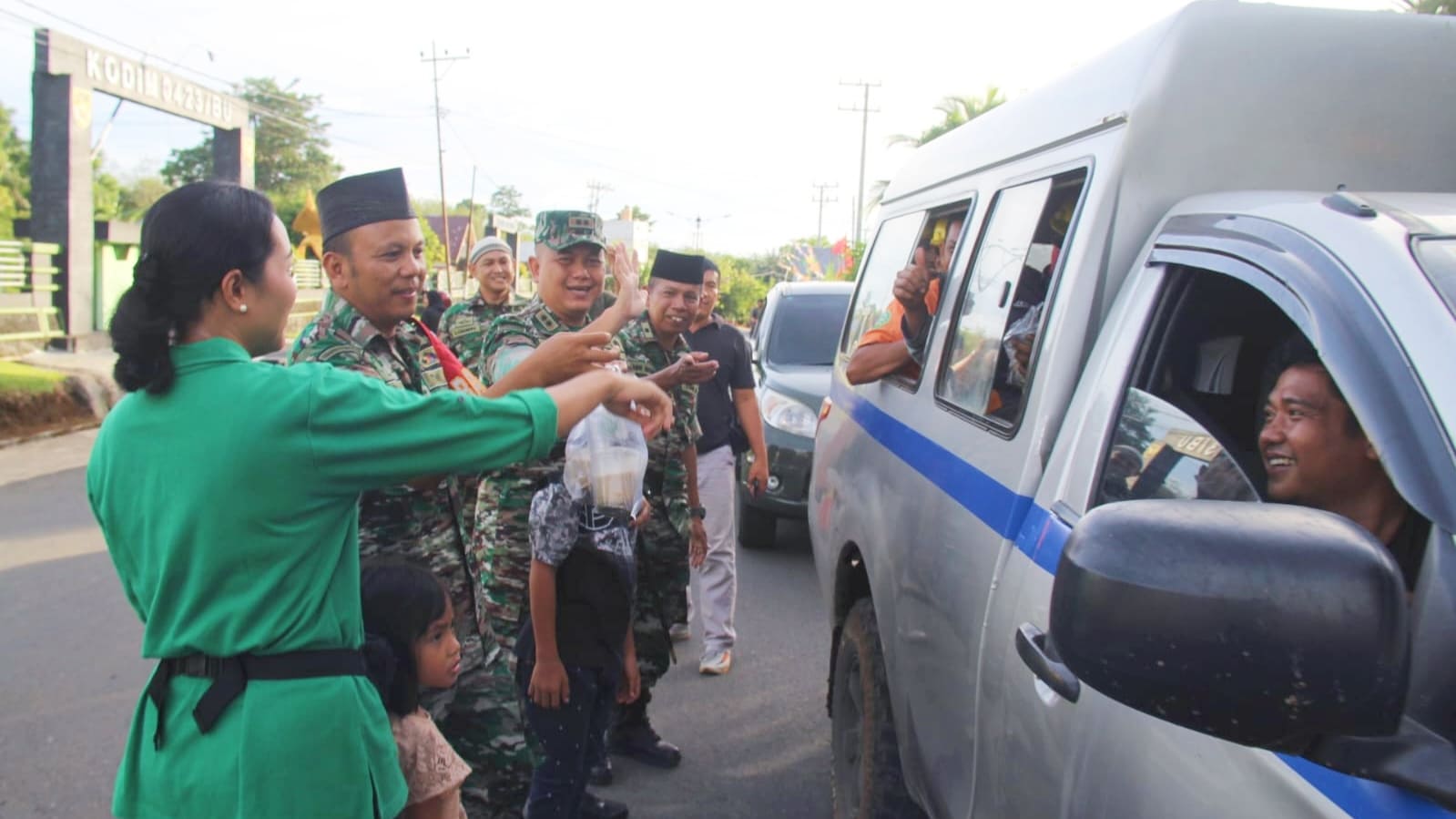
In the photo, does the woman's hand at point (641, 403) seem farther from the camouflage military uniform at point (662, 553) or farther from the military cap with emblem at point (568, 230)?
the camouflage military uniform at point (662, 553)

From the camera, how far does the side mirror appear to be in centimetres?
96

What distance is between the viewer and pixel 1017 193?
8.41 feet

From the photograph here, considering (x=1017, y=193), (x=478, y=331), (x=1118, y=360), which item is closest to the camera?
(x=1118, y=360)

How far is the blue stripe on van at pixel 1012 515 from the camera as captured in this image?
1.08m

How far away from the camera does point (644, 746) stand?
4238 millimetres

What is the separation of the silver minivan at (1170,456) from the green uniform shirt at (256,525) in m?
0.97

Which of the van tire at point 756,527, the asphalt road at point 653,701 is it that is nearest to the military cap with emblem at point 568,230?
the asphalt road at point 653,701

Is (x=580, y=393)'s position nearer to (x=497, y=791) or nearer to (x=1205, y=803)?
(x=1205, y=803)

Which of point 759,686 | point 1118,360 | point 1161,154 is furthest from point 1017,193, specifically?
point 759,686

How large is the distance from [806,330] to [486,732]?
5.61 m

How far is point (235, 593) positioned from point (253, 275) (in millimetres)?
539

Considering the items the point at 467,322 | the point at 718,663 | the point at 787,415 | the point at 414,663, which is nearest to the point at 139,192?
the point at 467,322

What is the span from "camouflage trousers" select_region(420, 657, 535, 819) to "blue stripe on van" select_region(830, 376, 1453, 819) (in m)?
1.30

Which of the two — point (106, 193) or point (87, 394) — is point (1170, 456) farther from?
point (106, 193)
